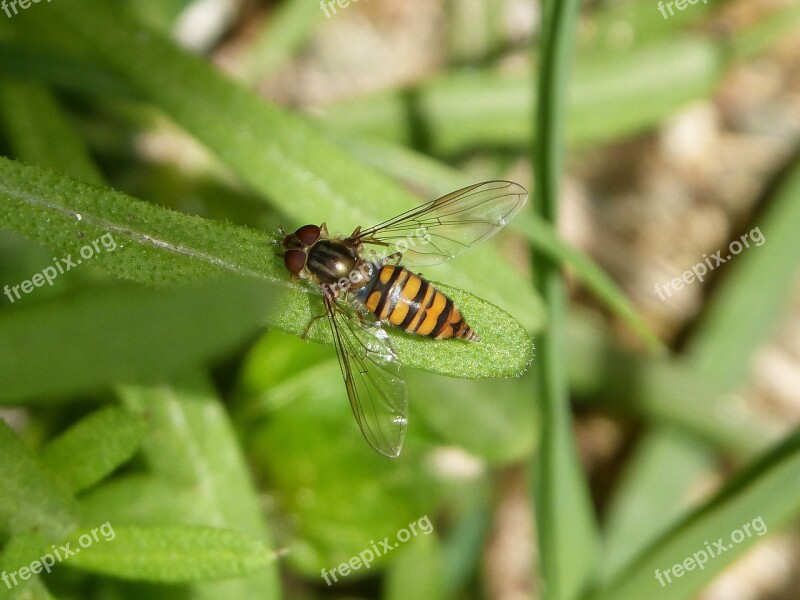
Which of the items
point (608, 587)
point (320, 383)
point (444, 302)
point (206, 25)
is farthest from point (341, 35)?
point (608, 587)

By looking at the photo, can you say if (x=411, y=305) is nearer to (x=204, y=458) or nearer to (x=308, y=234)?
(x=308, y=234)

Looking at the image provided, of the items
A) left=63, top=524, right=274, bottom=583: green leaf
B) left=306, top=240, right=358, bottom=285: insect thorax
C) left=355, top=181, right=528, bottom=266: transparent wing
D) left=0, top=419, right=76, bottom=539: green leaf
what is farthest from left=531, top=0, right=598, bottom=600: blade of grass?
left=0, top=419, right=76, bottom=539: green leaf

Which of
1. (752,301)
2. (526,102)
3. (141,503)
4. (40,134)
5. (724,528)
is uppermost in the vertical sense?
(526,102)

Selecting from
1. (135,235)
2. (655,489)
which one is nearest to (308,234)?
(135,235)

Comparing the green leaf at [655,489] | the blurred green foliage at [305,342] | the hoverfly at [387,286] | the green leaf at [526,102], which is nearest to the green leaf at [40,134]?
the blurred green foliage at [305,342]

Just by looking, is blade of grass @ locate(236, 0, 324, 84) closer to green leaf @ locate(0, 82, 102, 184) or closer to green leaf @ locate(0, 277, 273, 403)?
green leaf @ locate(0, 82, 102, 184)

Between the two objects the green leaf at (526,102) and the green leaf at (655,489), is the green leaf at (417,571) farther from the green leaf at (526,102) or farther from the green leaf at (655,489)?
the green leaf at (526,102)

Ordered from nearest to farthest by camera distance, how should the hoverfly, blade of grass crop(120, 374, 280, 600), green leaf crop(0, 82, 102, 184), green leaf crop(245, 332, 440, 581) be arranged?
the hoverfly → blade of grass crop(120, 374, 280, 600) → green leaf crop(0, 82, 102, 184) → green leaf crop(245, 332, 440, 581)
